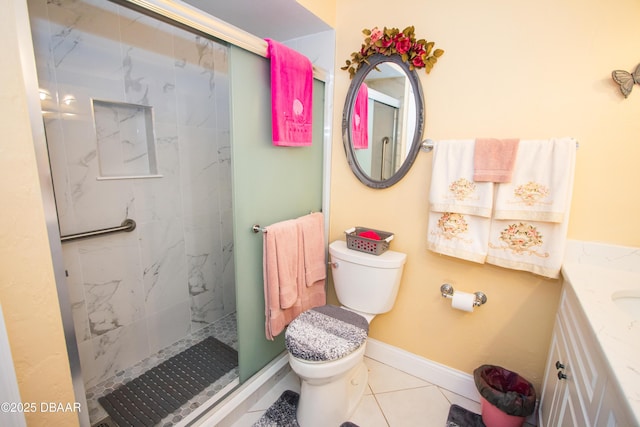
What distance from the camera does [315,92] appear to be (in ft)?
5.72

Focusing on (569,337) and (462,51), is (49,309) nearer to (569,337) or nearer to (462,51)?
(569,337)

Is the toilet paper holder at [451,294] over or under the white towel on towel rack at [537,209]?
under

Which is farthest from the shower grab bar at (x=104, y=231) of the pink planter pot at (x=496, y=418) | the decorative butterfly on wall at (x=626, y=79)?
the decorative butterfly on wall at (x=626, y=79)

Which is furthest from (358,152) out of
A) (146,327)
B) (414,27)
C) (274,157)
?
(146,327)

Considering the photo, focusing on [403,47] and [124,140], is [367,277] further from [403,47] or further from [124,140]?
[124,140]

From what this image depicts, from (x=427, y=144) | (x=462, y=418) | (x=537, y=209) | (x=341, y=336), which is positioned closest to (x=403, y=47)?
(x=427, y=144)

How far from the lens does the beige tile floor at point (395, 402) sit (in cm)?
149

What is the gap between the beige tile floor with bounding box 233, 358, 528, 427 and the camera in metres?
1.49

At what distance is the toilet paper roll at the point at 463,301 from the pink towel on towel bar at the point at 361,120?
38.6 inches

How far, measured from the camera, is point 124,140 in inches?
Result: 64.0

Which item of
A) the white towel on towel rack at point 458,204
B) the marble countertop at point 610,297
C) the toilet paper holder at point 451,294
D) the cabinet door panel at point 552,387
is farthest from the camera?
the toilet paper holder at point 451,294

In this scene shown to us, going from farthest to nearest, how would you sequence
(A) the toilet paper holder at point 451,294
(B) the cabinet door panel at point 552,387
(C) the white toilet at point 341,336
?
1. (A) the toilet paper holder at point 451,294
2. (C) the white toilet at point 341,336
3. (B) the cabinet door panel at point 552,387

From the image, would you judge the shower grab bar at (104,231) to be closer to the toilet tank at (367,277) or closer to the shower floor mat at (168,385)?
the shower floor mat at (168,385)

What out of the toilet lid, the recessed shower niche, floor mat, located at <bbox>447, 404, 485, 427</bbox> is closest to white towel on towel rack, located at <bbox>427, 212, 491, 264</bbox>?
the toilet lid
